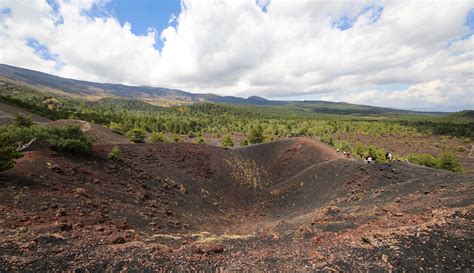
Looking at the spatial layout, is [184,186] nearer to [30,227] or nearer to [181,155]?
[181,155]

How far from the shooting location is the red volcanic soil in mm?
8375

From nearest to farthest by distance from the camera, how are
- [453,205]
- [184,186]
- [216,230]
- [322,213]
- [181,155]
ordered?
[453,205], [322,213], [216,230], [184,186], [181,155]

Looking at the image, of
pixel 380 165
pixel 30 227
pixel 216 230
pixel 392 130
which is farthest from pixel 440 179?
pixel 392 130

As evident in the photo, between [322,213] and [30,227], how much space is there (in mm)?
16337

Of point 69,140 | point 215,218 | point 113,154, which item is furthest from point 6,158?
point 215,218

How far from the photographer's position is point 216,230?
18078 mm

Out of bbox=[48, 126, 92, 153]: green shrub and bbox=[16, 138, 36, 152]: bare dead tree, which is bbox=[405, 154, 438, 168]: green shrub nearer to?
bbox=[48, 126, 92, 153]: green shrub

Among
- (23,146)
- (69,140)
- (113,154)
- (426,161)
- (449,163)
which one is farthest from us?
(426,161)

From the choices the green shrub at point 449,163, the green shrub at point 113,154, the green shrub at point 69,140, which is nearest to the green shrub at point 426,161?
the green shrub at point 449,163

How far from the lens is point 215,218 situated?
70.7 ft

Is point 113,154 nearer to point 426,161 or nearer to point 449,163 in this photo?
point 449,163

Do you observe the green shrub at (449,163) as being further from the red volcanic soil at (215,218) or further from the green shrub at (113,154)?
the green shrub at (113,154)

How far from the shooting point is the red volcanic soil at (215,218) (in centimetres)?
838

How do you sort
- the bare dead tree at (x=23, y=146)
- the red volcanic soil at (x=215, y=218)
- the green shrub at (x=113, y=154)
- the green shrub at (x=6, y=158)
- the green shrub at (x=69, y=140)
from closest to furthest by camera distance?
the red volcanic soil at (x=215, y=218)
the green shrub at (x=6, y=158)
the bare dead tree at (x=23, y=146)
the green shrub at (x=69, y=140)
the green shrub at (x=113, y=154)
